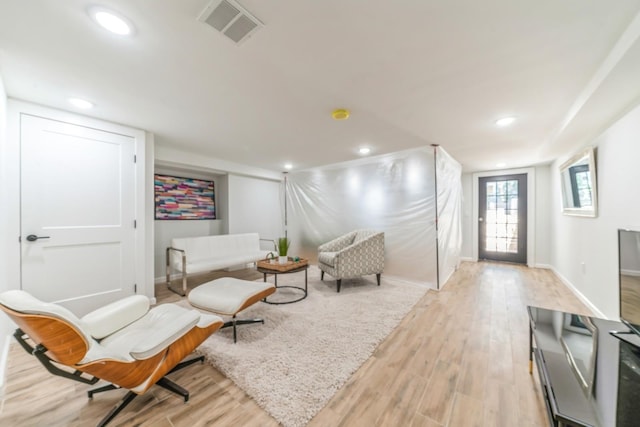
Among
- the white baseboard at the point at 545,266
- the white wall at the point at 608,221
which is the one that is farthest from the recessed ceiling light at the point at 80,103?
the white baseboard at the point at 545,266

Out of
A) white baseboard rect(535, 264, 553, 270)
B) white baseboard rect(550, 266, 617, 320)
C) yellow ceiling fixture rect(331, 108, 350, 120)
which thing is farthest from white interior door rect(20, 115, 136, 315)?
white baseboard rect(535, 264, 553, 270)

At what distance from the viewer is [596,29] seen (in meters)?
1.26

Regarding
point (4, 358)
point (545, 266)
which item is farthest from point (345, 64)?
point (545, 266)

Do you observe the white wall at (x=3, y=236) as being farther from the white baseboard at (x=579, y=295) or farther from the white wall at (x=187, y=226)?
the white baseboard at (x=579, y=295)

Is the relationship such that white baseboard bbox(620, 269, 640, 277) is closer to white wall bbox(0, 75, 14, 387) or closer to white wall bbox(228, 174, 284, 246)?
white wall bbox(0, 75, 14, 387)

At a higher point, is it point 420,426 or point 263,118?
point 263,118

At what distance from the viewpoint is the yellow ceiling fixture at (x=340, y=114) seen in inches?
88.7

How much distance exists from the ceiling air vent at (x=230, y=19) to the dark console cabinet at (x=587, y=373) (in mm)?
2243

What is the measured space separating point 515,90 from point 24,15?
322 centimetres

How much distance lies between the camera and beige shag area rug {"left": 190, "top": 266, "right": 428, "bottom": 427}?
57.0 inches

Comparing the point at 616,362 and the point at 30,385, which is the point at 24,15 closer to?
the point at 30,385

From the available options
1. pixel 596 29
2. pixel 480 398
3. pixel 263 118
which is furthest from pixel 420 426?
pixel 263 118

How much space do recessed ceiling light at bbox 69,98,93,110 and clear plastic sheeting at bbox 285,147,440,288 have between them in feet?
11.5

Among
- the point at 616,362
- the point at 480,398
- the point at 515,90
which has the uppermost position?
the point at 515,90
